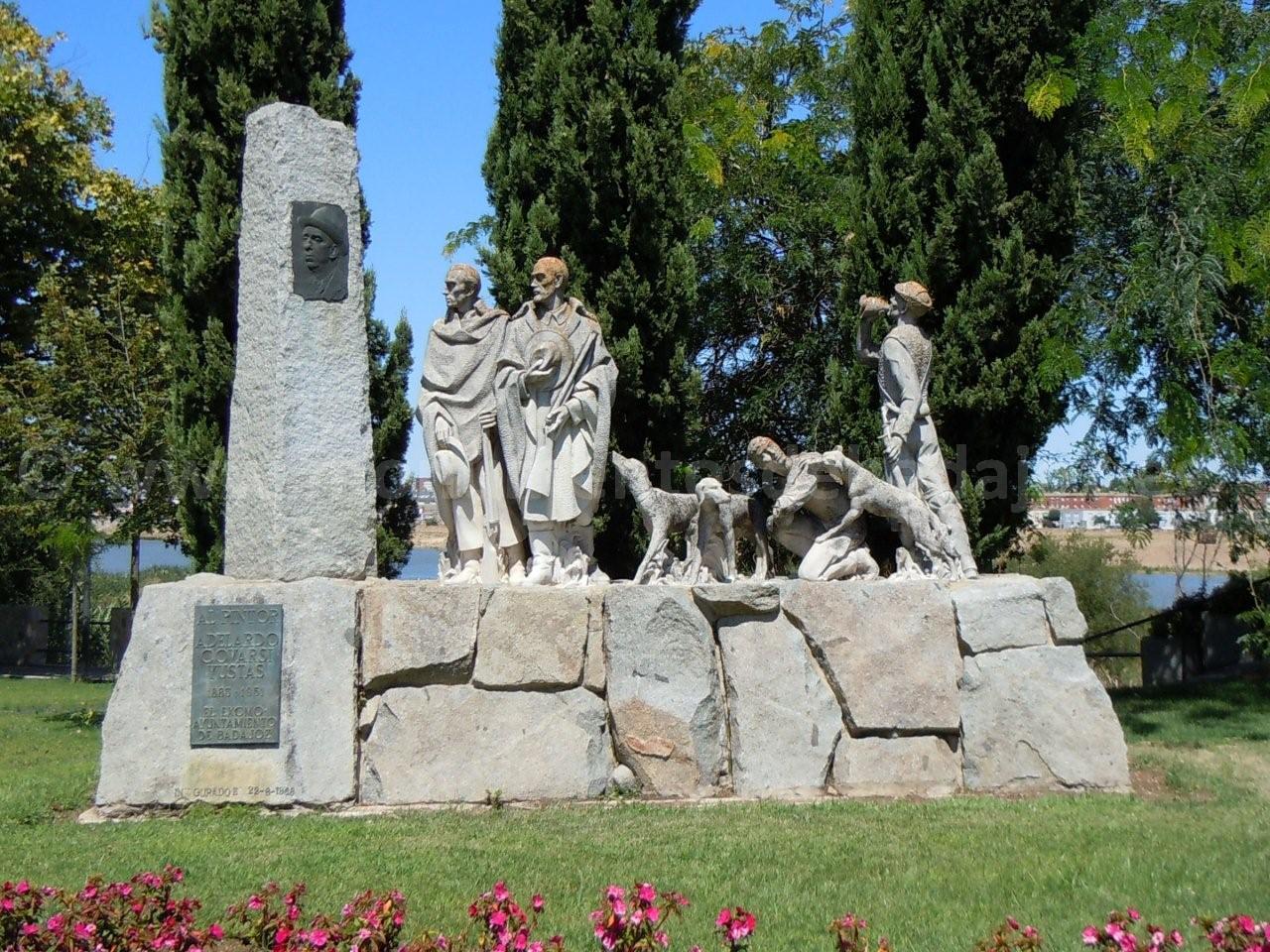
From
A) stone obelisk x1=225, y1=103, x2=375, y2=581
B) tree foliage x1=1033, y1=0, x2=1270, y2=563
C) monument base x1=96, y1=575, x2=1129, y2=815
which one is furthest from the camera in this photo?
tree foliage x1=1033, y1=0, x2=1270, y2=563

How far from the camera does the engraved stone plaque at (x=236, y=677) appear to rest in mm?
6867

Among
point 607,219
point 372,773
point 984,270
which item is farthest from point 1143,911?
point 607,219

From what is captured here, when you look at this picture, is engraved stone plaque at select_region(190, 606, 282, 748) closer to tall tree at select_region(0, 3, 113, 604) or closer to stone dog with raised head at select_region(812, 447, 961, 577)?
stone dog with raised head at select_region(812, 447, 961, 577)

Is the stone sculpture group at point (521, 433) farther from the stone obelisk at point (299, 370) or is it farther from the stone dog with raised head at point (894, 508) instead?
the stone dog with raised head at point (894, 508)

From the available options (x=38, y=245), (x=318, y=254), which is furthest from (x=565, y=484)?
(x=38, y=245)

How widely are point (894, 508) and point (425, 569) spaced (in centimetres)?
990

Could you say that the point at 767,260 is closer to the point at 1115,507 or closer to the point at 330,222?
the point at 1115,507

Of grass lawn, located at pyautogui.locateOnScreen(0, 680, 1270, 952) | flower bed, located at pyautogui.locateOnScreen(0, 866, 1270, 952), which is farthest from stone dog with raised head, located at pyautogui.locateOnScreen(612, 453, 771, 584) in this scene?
flower bed, located at pyautogui.locateOnScreen(0, 866, 1270, 952)

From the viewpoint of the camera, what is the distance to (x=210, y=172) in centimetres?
1081

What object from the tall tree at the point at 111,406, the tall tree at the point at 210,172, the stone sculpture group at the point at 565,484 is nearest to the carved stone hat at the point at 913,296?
the stone sculpture group at the point at 565,484

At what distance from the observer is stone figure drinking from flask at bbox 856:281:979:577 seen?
27.2 ft

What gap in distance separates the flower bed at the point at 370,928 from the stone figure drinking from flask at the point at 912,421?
163 inches

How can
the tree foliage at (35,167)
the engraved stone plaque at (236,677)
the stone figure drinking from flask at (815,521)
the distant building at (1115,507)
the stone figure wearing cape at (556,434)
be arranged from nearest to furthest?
the engraved stone plaque at (236,677)
the stone figure wearing cape at (556,434)
the stone figure drinking from flask at (815,521)
the distant building at (1115,507)
the tree foliage at (35,167)

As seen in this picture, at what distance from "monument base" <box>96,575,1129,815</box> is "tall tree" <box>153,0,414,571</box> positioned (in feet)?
12.7
